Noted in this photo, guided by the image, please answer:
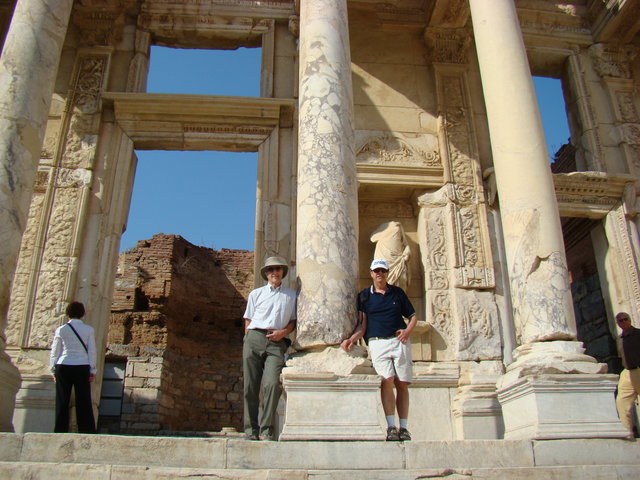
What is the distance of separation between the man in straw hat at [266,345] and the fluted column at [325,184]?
0.71 feet

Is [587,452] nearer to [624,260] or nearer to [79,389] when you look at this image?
[79,389]

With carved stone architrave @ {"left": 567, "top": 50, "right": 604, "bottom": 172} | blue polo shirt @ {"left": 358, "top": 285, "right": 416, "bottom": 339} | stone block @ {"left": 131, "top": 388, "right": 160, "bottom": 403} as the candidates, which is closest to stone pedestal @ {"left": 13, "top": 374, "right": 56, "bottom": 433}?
blue polo shirt @ {"left": 358, "top": 285, "right": 416, "bottom": 339}

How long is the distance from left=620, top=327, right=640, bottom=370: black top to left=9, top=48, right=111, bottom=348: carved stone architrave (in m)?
7.61

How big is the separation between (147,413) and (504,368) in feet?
31.1

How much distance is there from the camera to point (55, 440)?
4945mm

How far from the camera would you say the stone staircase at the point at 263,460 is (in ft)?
15.3

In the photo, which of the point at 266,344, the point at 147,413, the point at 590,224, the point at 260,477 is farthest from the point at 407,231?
the point at 147,413

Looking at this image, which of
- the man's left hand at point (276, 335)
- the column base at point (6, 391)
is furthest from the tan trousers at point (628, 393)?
the column base at point (6, 391)

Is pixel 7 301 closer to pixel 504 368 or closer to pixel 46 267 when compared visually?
pixel 46 267

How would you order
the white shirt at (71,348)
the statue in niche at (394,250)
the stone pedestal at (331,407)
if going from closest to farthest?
the stone pedestal at (331,407)
the white shirt at (71,348)
the statue in niche at (394,250)

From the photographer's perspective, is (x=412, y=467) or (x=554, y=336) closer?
(x=412, y=467)

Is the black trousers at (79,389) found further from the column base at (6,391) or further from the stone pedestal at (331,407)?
the stone pedestal at (331,407)

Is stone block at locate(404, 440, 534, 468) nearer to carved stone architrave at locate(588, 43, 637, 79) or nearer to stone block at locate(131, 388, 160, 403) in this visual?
carved stone architrave at locate(588, 43, 637, 79)

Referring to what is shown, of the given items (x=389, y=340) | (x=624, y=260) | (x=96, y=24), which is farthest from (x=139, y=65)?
(x=624, y=260)
